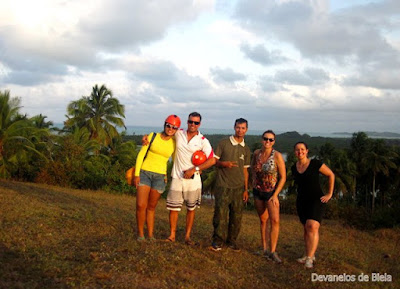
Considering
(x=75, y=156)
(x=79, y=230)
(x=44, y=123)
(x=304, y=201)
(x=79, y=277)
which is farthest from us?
(x=44, y=123)

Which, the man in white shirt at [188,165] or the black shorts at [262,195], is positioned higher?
the man in white shirt at [188,165]

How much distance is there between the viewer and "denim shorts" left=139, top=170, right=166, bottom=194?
233 inches

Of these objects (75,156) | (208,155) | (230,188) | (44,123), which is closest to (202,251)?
(230,188)

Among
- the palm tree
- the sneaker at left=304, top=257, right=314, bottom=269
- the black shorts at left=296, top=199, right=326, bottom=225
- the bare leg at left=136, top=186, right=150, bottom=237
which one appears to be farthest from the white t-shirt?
the palm tree

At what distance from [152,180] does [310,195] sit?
252cm

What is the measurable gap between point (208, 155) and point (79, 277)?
2.61m

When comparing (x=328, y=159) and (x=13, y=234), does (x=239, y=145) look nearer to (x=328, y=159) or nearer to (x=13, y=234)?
(x=13, y=234)

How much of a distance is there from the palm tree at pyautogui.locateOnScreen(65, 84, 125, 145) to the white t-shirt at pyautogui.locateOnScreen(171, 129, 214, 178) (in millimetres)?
29106

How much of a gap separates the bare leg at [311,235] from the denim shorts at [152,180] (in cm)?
242

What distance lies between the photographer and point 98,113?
114 feet

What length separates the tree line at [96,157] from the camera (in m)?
21.1

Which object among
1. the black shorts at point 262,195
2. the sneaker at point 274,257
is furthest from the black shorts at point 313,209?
the sneaker at point 274,257

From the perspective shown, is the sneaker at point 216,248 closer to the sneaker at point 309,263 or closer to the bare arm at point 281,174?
the bare arm at point 281,174

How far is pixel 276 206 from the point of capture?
19.5 feet
